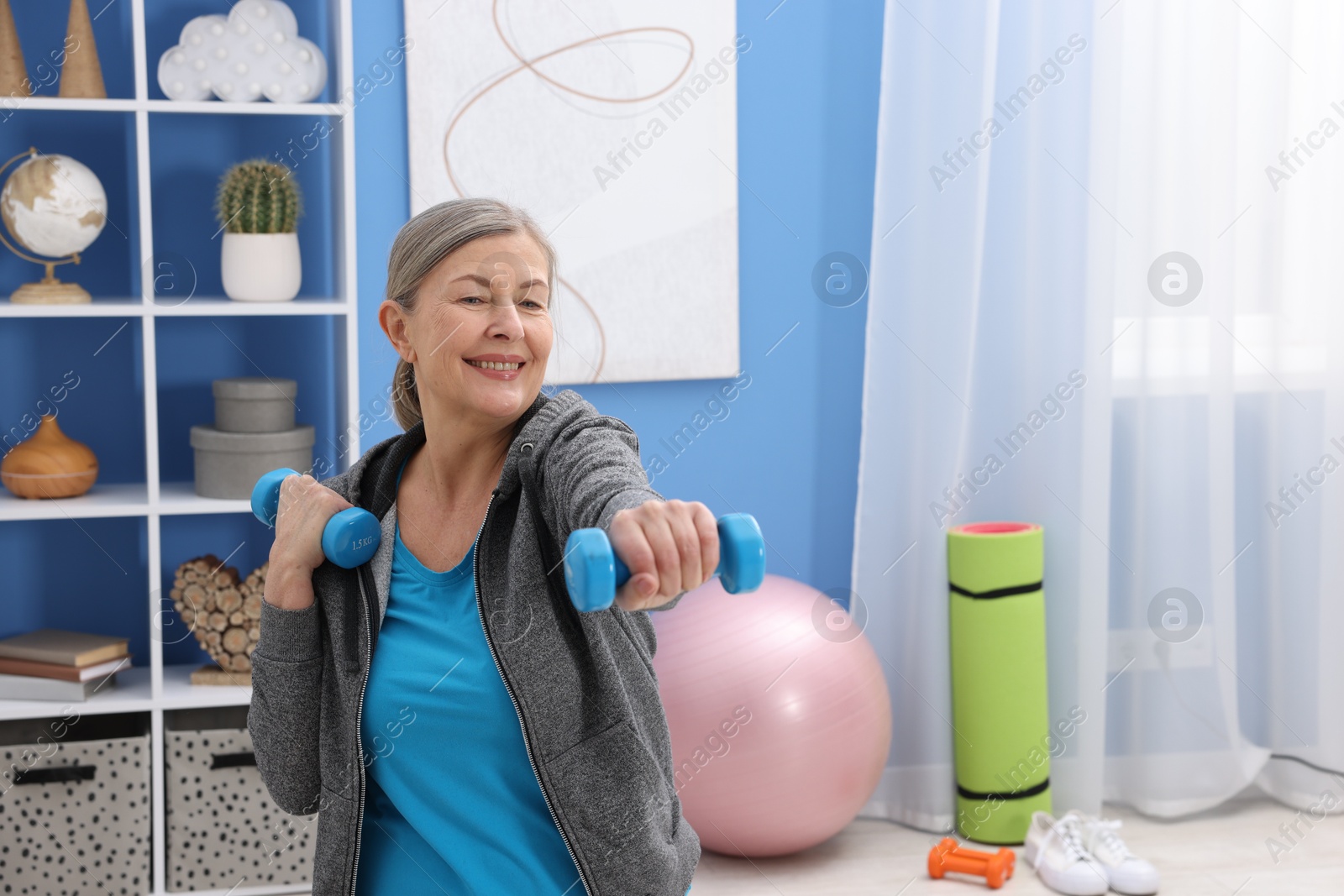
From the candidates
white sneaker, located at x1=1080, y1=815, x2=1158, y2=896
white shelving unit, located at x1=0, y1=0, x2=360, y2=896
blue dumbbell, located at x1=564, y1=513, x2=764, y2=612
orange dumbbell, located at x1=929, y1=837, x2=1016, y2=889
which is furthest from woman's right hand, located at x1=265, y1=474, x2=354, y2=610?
white sneaker, located at x1=1080, y1=815, x2=1158, y2=896

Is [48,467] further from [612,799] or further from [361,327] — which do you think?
[612,799]

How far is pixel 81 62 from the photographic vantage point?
2359 millimetres

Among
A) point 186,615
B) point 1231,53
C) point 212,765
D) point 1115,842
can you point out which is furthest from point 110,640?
point 1231,53

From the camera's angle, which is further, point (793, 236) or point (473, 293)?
point (793, 236)

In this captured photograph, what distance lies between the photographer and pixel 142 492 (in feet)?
8.22

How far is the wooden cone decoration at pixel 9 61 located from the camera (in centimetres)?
236

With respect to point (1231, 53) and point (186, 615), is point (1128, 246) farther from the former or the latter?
point (186, 615)

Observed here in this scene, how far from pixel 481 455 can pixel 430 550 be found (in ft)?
0.33

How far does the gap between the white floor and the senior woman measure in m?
1.52

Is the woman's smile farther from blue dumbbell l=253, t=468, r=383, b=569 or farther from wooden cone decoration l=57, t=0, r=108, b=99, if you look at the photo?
wooden cone decoration l=57, t=0, r=108, b=99

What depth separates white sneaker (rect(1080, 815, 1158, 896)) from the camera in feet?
7.91

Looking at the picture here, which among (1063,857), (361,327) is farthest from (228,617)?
(1063,857)

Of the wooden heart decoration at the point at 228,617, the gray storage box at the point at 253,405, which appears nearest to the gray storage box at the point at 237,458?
the gray storage box at the point at 253,405

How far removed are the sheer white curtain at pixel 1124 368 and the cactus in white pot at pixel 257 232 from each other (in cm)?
127
